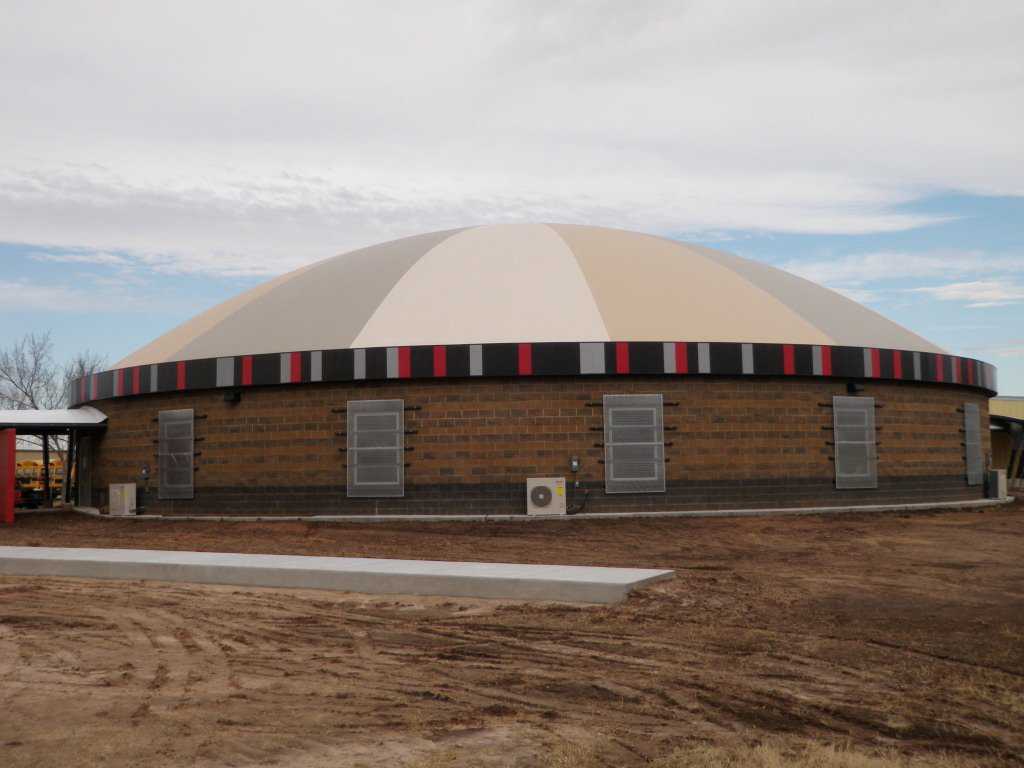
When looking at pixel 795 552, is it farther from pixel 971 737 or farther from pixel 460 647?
pixel 971 737

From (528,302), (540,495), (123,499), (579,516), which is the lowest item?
(579,516)

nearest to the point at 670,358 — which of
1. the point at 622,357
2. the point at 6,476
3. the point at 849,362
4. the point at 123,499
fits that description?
the point at 622,357

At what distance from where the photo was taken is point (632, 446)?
22047 millimetres

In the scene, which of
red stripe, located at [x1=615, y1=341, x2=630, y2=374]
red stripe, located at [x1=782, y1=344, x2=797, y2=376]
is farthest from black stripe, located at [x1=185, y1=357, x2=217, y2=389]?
red stripe, located at [x1=782, y1=344, x2=797, y2=376]

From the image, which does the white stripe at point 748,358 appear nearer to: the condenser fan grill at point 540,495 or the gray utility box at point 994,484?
the condenser fan grill at point 540,495

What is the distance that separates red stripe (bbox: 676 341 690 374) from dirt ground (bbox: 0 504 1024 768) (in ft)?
24.2

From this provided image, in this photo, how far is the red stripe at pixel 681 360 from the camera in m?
22.0

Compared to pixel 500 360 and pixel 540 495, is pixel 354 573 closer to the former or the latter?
pixel 540 495

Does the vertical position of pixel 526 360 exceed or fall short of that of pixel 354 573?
it exceeds it

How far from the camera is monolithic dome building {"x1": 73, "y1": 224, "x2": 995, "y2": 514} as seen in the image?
72.0 ft

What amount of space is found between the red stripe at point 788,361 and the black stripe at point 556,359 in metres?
4.61

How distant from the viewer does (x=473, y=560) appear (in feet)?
50.5

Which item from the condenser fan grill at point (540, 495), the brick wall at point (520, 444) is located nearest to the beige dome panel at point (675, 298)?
the brick wall at point (520, 444)

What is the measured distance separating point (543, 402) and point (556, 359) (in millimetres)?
955
